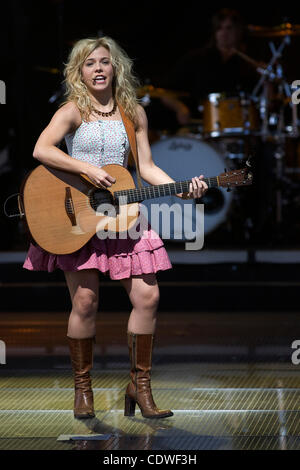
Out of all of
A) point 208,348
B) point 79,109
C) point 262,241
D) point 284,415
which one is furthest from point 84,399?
point 262,241

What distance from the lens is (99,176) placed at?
4.13 metres

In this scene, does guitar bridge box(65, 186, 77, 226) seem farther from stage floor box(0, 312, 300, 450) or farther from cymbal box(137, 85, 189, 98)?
cymbal box(137, 85, 189, 98)

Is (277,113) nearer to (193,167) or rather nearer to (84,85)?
(193,167)

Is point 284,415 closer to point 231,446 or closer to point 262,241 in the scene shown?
point 231,446

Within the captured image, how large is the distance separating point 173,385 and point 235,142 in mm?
4863

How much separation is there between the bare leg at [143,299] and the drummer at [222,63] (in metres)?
5.56

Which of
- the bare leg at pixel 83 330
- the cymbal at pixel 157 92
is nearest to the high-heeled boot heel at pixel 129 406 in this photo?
the bare leg at pixel 83 330

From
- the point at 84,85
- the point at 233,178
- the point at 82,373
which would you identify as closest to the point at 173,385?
the point at 82,373

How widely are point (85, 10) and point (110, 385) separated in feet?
23.2

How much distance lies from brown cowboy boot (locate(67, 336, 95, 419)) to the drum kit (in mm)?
4250

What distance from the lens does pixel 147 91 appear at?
33.0 feet

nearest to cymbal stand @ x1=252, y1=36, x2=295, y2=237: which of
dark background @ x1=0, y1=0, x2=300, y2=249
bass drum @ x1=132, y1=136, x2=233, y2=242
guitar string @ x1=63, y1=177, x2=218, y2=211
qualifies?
bass drum @ x1=132, y1=136, x2=233, y2=242

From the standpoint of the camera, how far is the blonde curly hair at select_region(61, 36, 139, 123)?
4.29m

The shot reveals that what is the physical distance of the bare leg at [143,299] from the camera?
429cm
